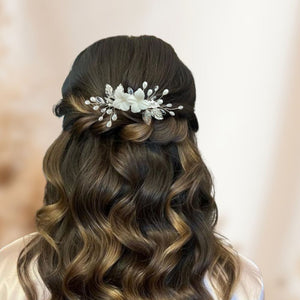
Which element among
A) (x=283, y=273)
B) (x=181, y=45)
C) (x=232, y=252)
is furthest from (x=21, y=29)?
(x=283, y=273)

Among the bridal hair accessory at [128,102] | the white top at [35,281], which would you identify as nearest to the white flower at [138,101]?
the bridal hair accessory at [128,102]

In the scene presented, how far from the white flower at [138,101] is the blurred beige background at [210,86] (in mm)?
642

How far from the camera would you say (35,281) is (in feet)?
3.01

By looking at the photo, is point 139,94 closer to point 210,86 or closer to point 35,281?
point 35,281

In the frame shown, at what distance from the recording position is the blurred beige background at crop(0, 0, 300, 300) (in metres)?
1.35

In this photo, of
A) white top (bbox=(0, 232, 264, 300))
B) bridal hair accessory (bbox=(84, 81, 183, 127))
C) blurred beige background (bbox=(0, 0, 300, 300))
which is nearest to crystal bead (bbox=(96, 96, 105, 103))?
bridal hair accessory (bbox=(84, 81, 183, 127))

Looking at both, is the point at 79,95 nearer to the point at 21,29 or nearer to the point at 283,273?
the point at 21,29

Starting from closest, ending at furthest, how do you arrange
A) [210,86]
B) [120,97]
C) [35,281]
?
1. [120,97]
2. [35,281]
3. [210,86]

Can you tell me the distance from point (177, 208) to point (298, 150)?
73 centimetres

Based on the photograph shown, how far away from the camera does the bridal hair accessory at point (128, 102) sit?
2.58 feet

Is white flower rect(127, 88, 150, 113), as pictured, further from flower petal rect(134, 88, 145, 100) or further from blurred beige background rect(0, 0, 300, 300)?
blurred beige background rect(0, 0, 300, 300)

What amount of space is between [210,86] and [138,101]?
2.24 ft

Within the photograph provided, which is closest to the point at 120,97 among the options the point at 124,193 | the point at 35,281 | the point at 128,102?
the point at 128,102

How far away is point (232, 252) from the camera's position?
1037 millimetres
